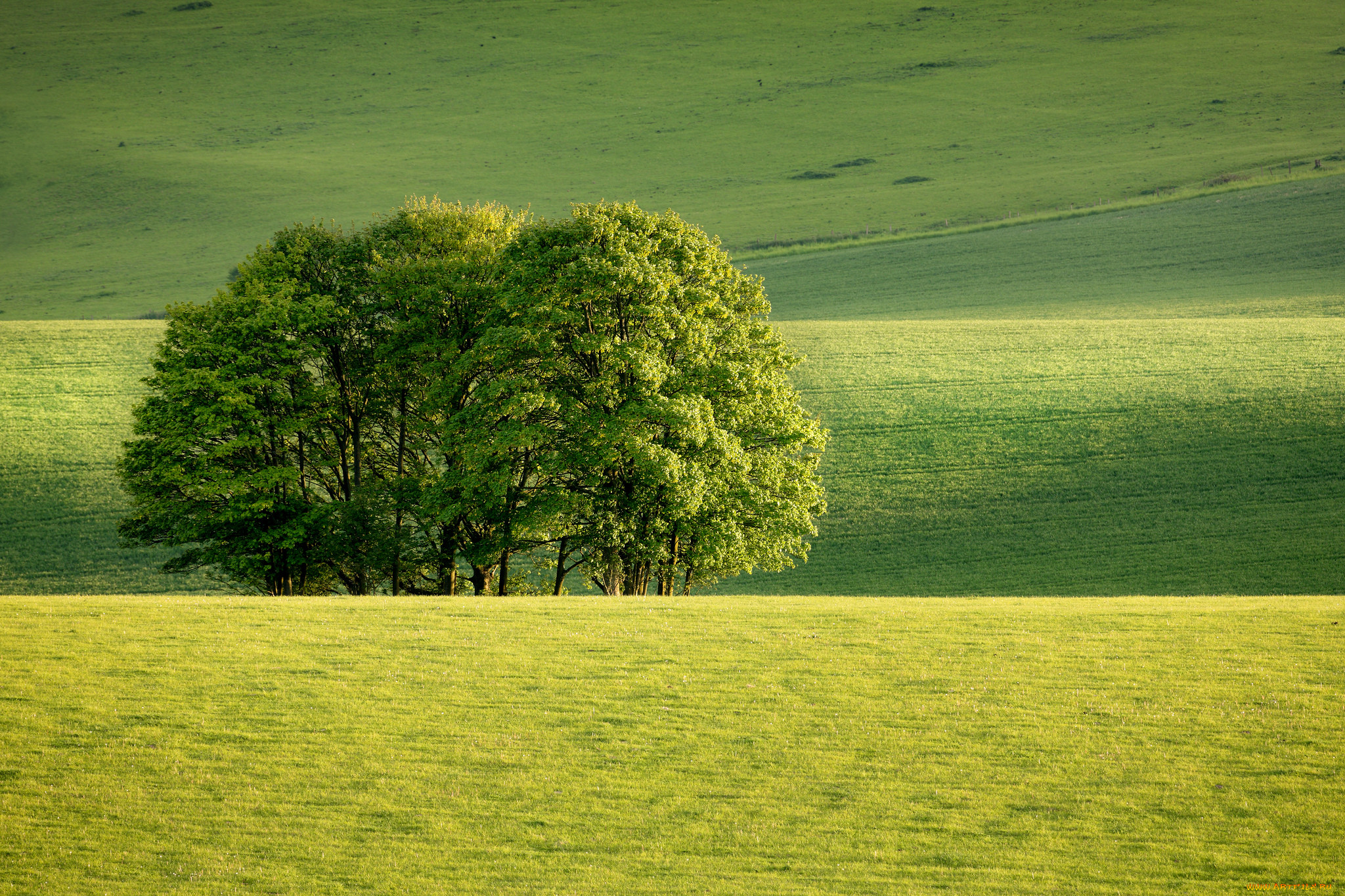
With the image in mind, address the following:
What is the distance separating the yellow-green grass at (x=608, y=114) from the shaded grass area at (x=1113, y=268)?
9271mm

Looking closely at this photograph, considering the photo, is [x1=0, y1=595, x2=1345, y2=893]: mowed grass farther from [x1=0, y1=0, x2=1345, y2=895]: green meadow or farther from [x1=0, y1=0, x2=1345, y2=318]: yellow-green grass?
[x1=0, y1=0, x2=1345, y2=318]: yellow-green grass

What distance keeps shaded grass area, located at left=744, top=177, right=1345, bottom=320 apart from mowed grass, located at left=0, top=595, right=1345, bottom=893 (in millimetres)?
51821

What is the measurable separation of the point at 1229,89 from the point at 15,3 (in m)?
194

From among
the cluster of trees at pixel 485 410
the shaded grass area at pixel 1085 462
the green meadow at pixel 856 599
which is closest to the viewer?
the green meadow at pixel 856 599

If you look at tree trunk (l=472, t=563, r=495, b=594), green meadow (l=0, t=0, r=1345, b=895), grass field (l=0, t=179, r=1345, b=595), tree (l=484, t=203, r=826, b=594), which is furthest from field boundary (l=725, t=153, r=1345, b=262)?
tree trunk (l=472, t=563, r=495, b=594)

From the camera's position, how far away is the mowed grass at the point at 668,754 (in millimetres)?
13180

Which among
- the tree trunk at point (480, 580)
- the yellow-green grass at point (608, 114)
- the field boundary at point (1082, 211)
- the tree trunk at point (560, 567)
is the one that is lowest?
the tree trunk at point (480, 580)

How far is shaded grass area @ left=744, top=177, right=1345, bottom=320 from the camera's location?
6862 cm

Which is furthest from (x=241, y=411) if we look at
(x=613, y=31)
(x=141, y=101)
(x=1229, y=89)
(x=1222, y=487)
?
(x=613, y=31)

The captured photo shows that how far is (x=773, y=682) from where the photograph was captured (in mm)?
18516

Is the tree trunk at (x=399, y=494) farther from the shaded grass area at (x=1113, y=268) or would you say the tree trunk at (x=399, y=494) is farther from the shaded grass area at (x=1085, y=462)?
the shaded grass area at (x=1113, y=268)

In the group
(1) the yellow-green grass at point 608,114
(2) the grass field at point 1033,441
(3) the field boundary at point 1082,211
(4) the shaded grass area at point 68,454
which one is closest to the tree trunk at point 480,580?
(2) the grass field at point 1033,441

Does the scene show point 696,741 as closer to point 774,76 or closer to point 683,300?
point 683,300

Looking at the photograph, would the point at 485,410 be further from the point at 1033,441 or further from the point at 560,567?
the point at 1033,441
